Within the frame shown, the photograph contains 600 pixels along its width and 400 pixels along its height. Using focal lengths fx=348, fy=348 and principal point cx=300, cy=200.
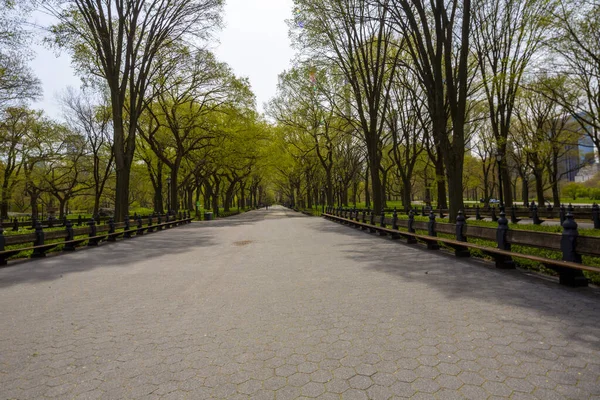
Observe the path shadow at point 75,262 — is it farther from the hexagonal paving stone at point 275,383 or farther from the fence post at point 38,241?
the hexagonal paving stone at point 275,383

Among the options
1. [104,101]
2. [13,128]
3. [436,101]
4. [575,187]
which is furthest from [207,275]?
[575,187]

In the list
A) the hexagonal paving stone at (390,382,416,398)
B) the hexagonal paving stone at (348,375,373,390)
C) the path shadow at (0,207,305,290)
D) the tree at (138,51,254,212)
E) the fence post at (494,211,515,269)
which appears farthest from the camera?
the tree at (138,51,254,212)

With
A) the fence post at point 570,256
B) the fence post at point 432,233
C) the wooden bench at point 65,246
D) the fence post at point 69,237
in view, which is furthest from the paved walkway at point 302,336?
the fence post at point 69,237

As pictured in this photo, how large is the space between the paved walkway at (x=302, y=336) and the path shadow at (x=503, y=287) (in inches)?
1.3

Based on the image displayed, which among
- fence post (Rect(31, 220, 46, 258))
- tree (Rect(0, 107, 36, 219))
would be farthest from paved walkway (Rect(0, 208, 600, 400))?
tree (Rect(0, 107, 36, 219))

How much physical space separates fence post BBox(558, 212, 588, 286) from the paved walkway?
0.28m

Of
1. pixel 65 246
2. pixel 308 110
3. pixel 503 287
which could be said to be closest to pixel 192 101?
pixel 308 110

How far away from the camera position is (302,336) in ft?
12.4

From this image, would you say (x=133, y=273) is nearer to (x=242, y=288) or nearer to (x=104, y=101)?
(x=242, y=288)

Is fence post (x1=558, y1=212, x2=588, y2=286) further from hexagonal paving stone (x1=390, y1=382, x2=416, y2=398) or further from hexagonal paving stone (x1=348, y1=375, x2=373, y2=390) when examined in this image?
hexagonal paving stone (x1=348, y1=375, x2=373, y2=390)

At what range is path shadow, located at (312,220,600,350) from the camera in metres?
4.03

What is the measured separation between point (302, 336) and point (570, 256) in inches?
187

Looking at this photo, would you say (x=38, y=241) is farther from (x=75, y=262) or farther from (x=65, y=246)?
(x=75, y=262)

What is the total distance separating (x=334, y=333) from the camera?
3836 mm
